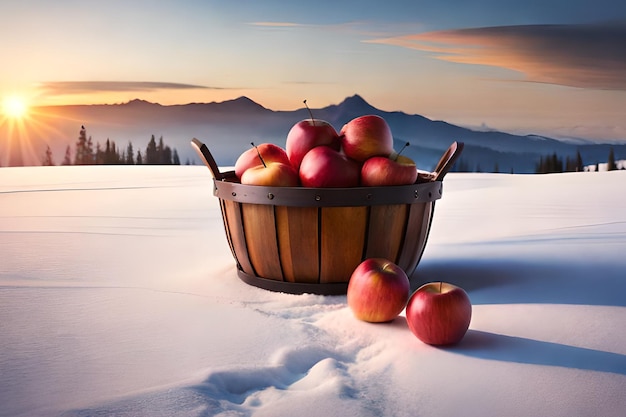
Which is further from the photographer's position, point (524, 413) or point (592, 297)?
point (592, 297)

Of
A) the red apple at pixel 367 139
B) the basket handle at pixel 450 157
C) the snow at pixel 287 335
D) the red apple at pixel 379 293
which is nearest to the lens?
the snow at pixel 287 335

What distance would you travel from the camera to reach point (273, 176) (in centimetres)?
253

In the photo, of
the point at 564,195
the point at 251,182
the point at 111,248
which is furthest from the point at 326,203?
the point at 564,195

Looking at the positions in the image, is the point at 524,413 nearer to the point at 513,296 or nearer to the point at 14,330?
the point at 513,296

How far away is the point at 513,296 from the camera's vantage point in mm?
2510

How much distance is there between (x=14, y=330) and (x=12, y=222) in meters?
2.75

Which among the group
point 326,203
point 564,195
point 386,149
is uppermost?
point 386,149

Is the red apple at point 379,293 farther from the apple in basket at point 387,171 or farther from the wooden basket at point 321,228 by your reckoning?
the apple in basket at point 387,171

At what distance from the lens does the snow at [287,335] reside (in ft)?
5.15

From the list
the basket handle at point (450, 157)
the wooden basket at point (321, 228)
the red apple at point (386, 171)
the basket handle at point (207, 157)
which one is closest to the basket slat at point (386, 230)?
the wooden basket at point (321, 228)

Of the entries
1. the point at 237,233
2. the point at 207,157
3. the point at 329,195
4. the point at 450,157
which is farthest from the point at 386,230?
the point at 207,157

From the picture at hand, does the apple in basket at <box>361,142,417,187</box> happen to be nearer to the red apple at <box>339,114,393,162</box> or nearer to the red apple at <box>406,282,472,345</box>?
the red apple at <box>339,114,393,162</box>

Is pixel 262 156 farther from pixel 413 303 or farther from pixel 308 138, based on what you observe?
pixel 413 303

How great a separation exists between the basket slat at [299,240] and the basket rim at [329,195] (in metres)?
0.04
